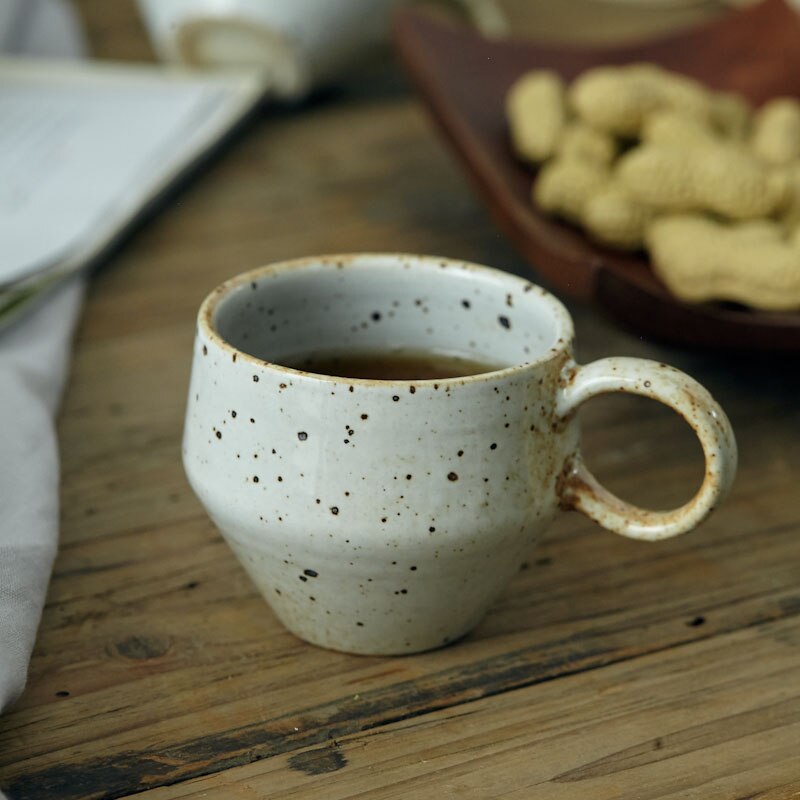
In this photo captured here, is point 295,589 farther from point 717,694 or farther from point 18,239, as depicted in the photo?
point 18,239

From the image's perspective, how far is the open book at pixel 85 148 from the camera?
71 cm

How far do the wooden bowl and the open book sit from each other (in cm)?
19

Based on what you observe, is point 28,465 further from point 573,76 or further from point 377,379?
point 573,76

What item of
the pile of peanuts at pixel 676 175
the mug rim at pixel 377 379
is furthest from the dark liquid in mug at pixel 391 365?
the pile of peanuts at pixel 676 175

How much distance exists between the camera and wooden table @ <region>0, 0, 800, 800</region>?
0.36 meters

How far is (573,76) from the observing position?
2.78 feet

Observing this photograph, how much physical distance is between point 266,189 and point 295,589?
0.54 metres

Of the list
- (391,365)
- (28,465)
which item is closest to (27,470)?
(28,465)

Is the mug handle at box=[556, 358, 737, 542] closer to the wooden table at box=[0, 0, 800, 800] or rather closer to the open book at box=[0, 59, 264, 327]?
the wooden table at box=[0, 0, 800, 800]

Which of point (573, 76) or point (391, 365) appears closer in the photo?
point (391, 365)

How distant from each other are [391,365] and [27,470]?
0.51ft

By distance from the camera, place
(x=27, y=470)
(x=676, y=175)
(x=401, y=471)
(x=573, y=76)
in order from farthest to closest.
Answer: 1. (x=573, y=76)
2. (x=676, y=175)
3. (x=27, y=470)
4. (x=401, y=471)

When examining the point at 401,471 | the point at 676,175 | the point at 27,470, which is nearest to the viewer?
the point at 401,471

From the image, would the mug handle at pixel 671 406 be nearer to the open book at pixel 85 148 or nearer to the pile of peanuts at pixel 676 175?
the pile of peanuts at pixel 676 175
